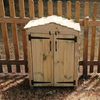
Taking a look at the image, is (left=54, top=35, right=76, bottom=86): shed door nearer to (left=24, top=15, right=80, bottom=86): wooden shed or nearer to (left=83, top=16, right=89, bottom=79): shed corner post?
(left=24, top=15, right=80, bottom=86): wooden shed

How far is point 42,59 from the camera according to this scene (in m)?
4.19

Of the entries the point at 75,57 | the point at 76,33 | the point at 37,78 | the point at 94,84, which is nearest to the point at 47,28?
the point at 76,33

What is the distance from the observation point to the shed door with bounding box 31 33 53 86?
13.1 ft

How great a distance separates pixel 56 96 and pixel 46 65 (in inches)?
27.4

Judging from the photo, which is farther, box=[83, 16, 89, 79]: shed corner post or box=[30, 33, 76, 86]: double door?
box=[83, 16, 89, 79]: shed corner post

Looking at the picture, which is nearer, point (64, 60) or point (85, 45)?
point (64, 60)

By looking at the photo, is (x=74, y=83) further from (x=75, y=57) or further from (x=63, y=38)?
(x=63, y=38)

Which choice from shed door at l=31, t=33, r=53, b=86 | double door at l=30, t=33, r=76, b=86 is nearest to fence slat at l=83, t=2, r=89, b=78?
double door at l=30, t=33, r=76, b=86

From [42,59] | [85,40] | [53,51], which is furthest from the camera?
[85,40]

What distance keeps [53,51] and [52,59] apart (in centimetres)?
19

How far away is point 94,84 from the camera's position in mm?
4617

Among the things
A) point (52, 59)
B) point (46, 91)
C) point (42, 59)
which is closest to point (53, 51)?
point (52, 59)

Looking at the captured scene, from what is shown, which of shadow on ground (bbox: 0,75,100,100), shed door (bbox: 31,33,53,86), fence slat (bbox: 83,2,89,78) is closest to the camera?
shed door (bbox: 31,33,53,86)

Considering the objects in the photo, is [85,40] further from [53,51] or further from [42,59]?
[42,59]
